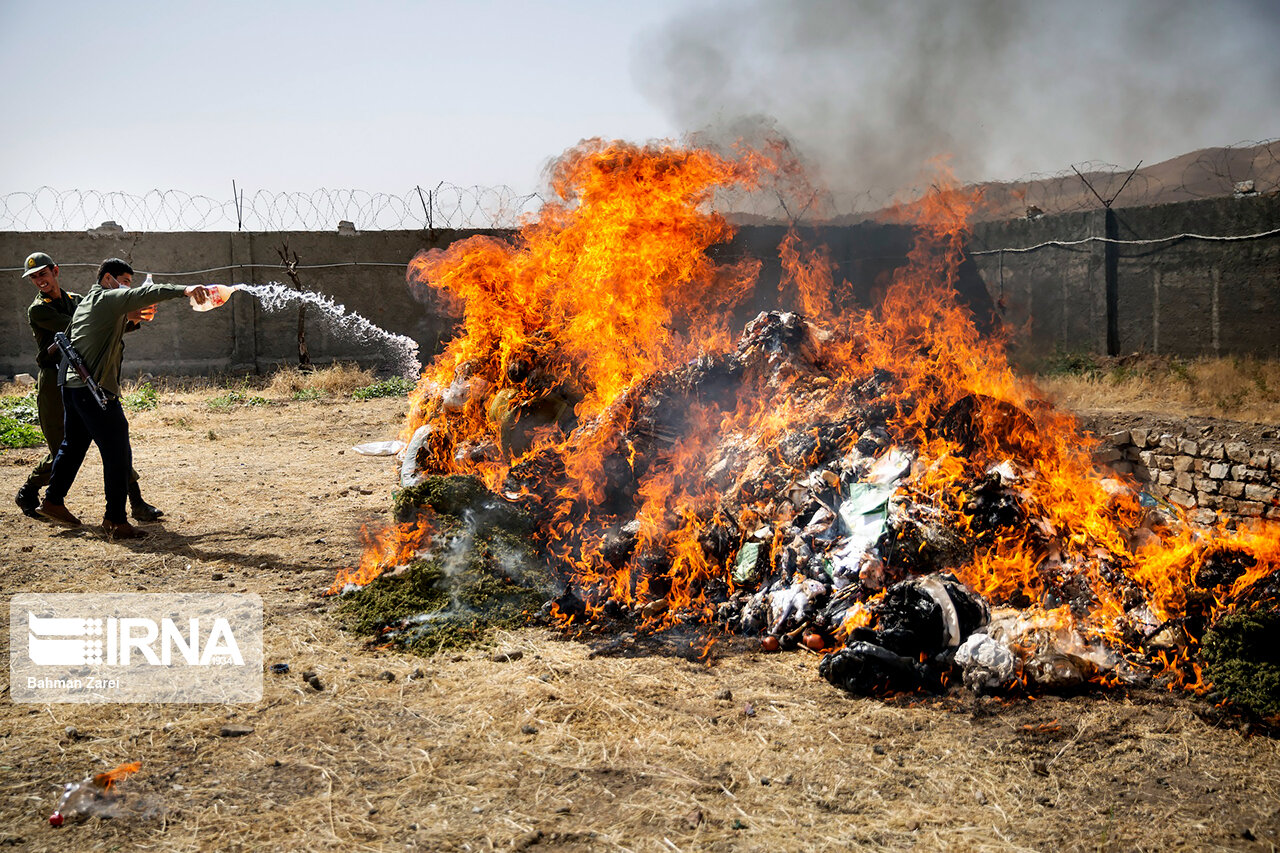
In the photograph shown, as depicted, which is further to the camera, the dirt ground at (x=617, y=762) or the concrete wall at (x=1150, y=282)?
the concrete wall at (x=1150, y=282)

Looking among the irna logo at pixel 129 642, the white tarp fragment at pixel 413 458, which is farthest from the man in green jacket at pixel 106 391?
the white tarp fragment at pixel 413 458

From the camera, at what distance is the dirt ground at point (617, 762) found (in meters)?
2.91

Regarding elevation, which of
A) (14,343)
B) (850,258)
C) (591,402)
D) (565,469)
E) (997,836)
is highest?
(850,258)

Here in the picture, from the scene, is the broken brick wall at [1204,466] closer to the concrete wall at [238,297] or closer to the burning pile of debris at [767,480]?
the burning pile of debris at [767,480]

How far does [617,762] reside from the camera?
3.39 metres

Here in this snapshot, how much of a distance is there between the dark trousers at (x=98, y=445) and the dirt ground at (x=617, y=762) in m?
2.57

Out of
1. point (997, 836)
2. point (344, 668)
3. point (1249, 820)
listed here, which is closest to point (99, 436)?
point (344, 668)

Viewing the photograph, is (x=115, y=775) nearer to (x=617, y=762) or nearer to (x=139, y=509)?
(x=617, y=762)

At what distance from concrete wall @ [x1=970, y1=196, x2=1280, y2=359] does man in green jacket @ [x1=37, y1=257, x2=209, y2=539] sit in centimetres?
1226

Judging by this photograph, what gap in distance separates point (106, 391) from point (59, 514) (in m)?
1.18

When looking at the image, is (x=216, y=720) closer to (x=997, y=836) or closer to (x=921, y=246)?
(x=997, y=836)

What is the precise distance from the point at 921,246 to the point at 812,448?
37.1 feet

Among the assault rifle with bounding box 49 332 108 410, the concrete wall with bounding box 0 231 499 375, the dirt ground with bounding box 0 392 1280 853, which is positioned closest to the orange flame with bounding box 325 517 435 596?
the dirt ground with bounding box 0 392 1280 853

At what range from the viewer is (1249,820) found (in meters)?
2.92
